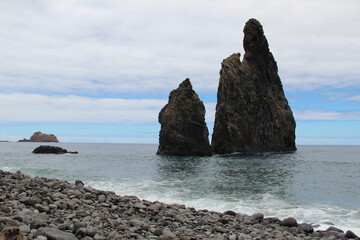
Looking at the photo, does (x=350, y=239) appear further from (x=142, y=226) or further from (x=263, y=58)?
(x=263, y=58)

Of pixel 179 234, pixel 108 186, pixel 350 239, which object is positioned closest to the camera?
pixel 179 234

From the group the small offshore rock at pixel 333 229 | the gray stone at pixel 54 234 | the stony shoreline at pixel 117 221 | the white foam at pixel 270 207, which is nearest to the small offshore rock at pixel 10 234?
the stony shoreline at pixel 117 221

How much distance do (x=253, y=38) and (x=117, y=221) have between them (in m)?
103

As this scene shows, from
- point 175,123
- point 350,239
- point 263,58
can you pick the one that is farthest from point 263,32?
point 350,239

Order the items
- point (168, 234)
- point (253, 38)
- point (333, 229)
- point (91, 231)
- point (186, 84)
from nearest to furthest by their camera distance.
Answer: point (91, 231) < point (168, 234) < point (333, 229) < point (186, 84) < point (253, 38)

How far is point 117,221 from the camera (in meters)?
11.4

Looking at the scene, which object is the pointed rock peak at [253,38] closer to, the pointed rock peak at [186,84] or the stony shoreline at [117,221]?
the pointed rock peak at [186,84]

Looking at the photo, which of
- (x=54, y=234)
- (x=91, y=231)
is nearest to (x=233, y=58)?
(x=91, y=231)

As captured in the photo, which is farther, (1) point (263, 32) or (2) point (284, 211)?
(1) point (263, 32)

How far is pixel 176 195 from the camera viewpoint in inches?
877

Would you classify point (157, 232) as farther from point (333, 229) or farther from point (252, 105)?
point (252, 105)

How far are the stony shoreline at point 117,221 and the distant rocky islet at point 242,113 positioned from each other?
63270 millimetres

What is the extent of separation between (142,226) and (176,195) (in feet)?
37.6

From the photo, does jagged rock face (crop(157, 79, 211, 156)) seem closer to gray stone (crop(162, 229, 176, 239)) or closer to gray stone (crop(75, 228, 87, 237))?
gray stone (crop(162, 229, 176, 239))
